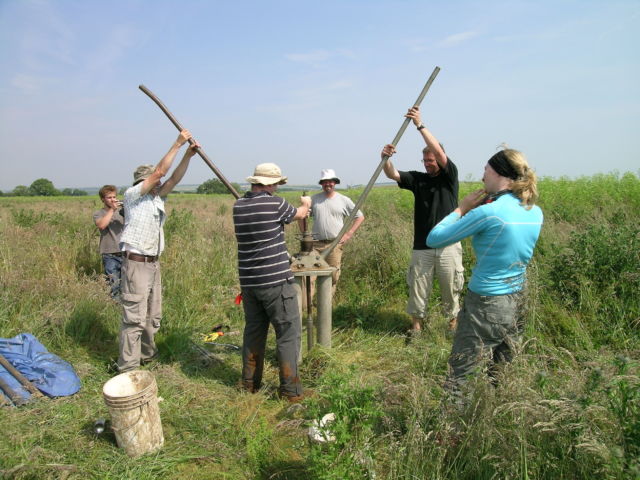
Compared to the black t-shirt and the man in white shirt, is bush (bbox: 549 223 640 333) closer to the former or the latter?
the black t-shirt

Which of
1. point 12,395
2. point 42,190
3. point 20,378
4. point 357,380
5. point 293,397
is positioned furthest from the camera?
point 42,190

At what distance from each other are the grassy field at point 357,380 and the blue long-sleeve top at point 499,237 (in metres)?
0.45

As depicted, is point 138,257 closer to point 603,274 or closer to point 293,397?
point 293,397

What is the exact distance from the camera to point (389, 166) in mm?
4293

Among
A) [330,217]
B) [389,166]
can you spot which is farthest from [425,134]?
[330,217]

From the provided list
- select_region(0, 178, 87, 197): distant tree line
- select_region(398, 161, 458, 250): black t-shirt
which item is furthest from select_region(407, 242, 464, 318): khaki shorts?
select_region(0, 178, 87, 197): distant tree line

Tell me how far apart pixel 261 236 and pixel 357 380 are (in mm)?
1332

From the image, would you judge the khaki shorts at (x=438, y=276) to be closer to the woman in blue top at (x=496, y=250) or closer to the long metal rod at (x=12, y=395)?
the woman in blue top at (x=496, y=250)

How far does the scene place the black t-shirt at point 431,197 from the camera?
4.24 metres

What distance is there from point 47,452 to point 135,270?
1.54 meters

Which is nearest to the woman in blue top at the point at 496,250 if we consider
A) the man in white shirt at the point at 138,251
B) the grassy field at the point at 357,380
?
the grassy field at the point at 357,380

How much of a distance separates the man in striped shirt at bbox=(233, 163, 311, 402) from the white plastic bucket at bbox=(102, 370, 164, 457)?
3.11ft

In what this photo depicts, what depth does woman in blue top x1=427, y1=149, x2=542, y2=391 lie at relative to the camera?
7.63 ft

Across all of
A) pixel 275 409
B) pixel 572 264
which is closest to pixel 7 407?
pixel 275 409
